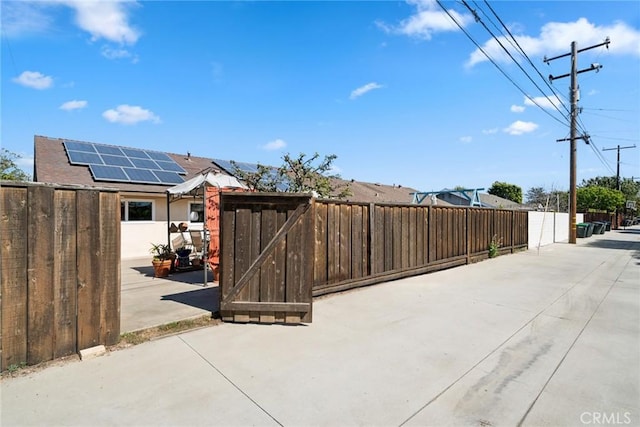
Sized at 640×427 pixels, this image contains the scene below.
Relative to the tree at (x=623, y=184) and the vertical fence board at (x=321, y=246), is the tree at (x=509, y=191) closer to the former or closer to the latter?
the tree at (x=623, y=184)

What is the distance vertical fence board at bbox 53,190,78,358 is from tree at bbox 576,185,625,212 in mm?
43024

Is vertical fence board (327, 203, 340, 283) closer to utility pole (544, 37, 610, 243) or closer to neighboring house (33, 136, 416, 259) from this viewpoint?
neighboring house (33, 136, 416, 259)

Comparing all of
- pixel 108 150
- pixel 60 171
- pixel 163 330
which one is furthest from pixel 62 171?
pixel 163 330

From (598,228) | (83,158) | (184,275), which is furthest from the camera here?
(598,228)

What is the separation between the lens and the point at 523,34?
802 centimetres

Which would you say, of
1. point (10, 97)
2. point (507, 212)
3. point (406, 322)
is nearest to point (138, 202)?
point (10, 97)

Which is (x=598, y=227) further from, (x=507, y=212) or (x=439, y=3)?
(x=439, y=3)

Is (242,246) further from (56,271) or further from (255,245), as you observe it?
(56,271)

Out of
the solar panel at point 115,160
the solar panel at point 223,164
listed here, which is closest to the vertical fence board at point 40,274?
the solar panel at point 115,160

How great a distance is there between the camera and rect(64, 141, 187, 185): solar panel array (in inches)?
435

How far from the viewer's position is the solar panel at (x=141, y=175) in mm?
11242

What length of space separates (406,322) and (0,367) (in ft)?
14.0

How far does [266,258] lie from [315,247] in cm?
129

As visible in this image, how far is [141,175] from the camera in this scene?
1154cm
